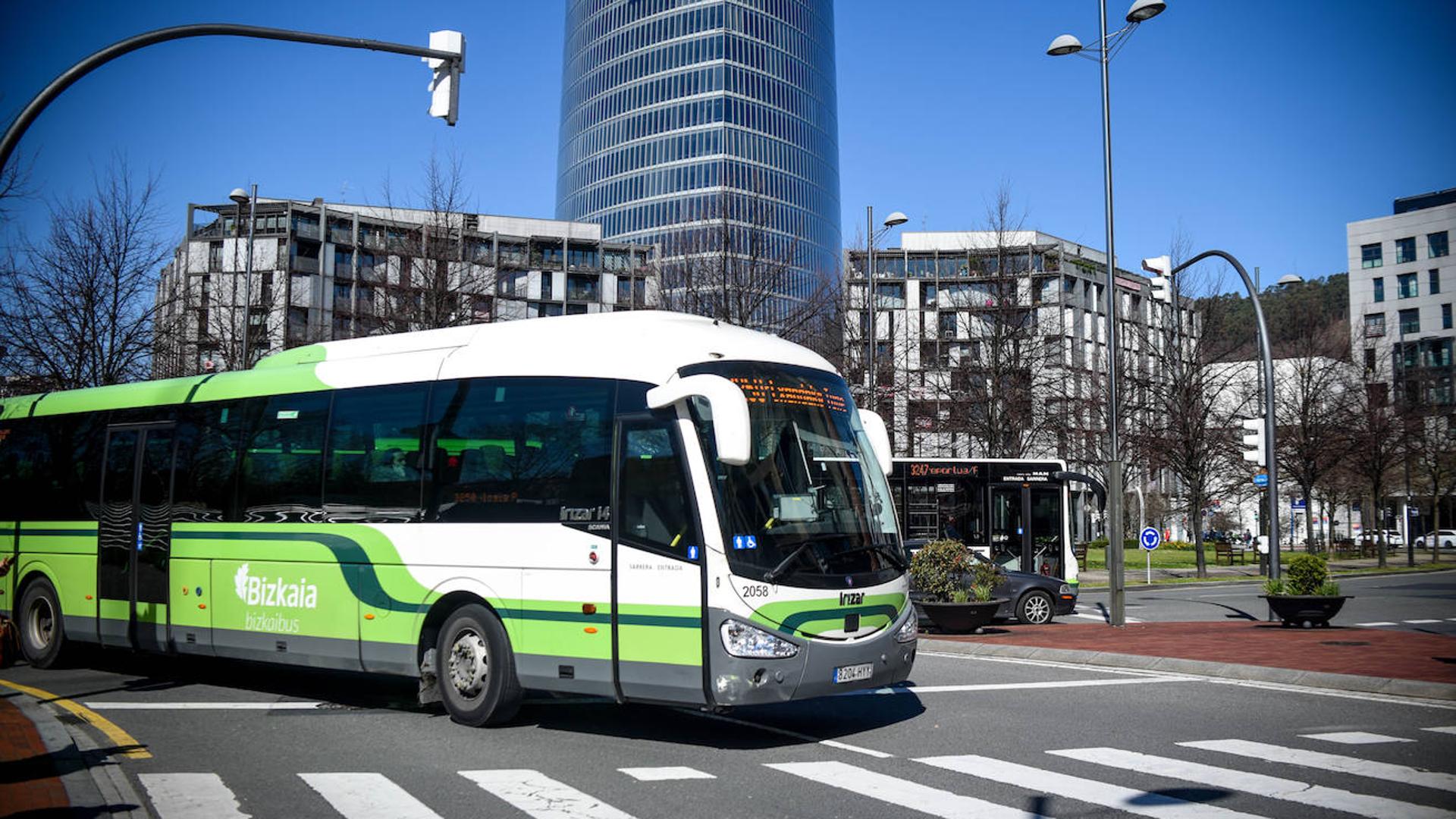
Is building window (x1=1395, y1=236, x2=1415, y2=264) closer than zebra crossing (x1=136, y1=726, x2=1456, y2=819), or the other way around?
zebra crossing (x1=136, y1=726, x2=1456, y2=819)

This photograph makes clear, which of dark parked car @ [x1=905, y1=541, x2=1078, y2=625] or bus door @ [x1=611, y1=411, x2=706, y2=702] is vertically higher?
bus door @ [x1=611, y1=411, x2=706, y2=702]

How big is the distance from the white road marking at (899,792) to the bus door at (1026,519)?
63.7 ft

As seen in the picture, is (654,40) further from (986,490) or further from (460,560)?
(460,560)

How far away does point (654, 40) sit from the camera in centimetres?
12356

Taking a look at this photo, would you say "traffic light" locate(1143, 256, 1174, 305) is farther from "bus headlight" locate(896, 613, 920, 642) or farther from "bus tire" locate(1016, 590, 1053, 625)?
"bus headlight" locate(896, 613, 920, 642)

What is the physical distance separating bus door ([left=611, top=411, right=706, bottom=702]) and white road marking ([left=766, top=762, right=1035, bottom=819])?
1.00 meters

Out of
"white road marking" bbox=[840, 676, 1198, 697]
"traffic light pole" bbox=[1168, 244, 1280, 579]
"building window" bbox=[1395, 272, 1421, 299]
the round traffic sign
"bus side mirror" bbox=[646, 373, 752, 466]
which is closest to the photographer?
"bus side mirror" bbox=[646, 373, 752, 466]

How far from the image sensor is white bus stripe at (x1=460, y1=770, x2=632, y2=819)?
6594 millimetres

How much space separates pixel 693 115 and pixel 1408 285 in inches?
2659

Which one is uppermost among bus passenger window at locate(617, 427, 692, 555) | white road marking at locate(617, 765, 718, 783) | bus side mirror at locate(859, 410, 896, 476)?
bus side mirror at locate(859, 410, 896, 476)

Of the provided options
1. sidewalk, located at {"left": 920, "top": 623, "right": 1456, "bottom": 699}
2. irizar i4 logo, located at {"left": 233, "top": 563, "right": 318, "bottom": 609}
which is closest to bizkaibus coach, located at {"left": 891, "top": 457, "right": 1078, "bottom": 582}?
sidewalk, located at {"left": 920, "top": 623, "right": 1456, "bottom": 699}

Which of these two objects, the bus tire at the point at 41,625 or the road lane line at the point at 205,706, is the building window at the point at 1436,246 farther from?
the bus tire at the point at 41,625

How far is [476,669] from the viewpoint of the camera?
953cm

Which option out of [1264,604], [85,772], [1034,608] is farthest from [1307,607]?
[85,772]
